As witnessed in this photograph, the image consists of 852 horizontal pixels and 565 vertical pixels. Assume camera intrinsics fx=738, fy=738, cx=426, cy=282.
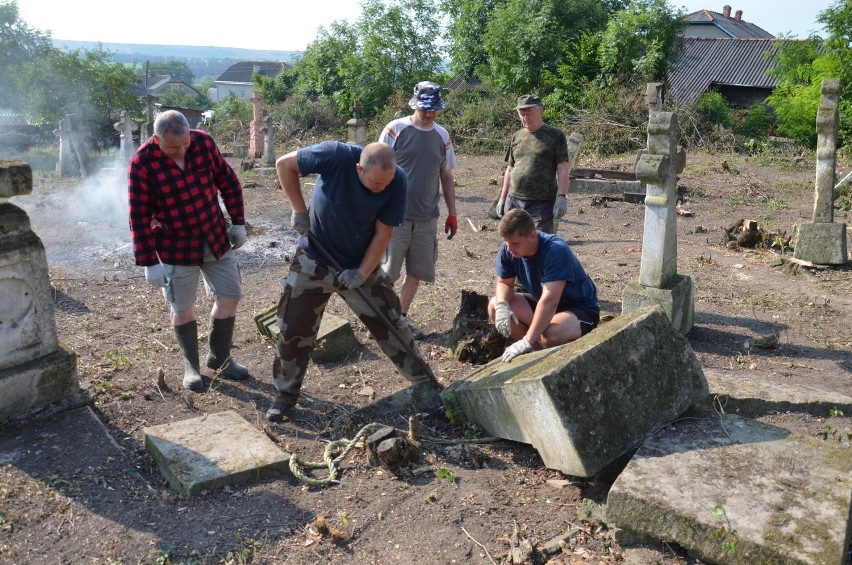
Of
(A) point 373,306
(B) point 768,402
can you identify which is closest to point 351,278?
(A) point 373,306

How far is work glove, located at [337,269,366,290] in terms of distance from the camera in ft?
14.4

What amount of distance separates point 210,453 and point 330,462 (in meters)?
0.63

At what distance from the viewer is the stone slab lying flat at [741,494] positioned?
2.83m

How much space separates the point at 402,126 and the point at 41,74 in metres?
38.5

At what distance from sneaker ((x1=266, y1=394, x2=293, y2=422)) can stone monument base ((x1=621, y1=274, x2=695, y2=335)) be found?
2709mm

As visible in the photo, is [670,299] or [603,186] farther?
[603,186]

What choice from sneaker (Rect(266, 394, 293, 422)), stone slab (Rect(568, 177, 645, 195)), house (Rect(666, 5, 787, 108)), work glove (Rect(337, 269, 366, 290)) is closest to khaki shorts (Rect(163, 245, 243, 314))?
sneaker (Rect(266, 394, 293, 422))

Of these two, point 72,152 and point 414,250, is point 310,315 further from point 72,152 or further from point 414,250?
point 72,152

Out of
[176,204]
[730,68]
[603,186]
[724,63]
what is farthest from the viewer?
[724,63]

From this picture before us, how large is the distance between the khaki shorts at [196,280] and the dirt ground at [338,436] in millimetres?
632

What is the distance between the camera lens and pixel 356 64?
27.0 m

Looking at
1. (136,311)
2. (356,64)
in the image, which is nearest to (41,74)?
(356,64)

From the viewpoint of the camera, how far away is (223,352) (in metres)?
5.16

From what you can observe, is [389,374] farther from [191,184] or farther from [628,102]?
[628,102]
